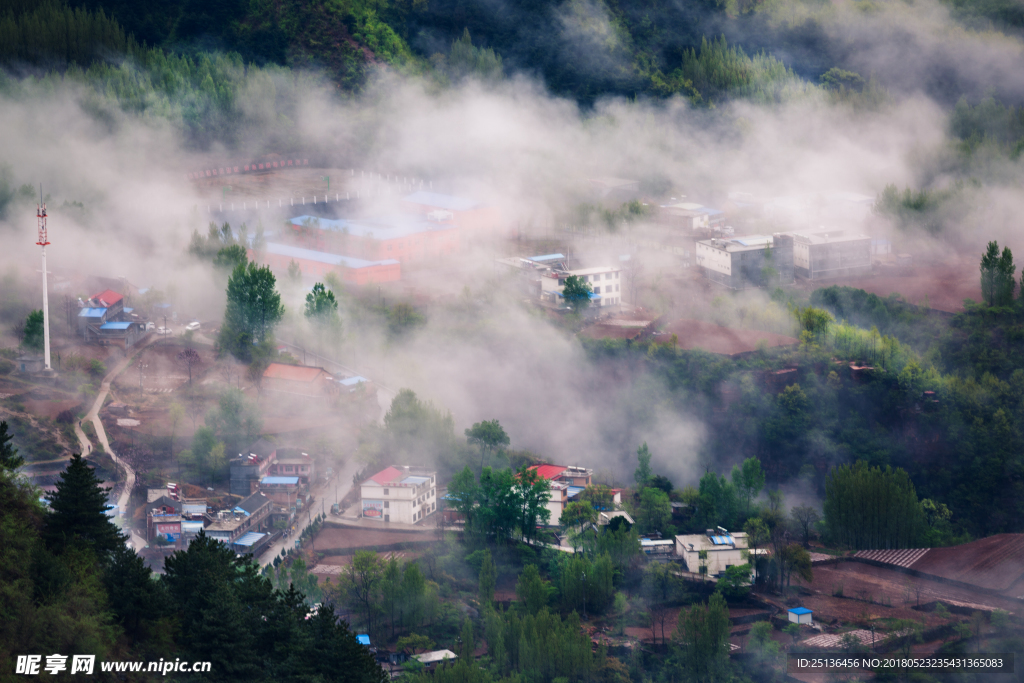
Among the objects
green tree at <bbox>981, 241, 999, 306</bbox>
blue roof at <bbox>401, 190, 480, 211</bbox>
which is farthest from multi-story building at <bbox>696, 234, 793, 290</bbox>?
blue roof at <bbox>401, 190, 480, 211</bbox>

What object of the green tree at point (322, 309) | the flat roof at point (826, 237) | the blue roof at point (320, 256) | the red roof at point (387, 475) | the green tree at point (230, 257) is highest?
the flat roof at point (826, 237)

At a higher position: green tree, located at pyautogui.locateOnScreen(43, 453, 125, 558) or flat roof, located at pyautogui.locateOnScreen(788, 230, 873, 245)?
green tree, located at pyautogui.locateOnScreen(43, 453, 125, 558)

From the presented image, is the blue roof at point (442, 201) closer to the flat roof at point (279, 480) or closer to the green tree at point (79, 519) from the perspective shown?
the flat roof at point (279, 480)

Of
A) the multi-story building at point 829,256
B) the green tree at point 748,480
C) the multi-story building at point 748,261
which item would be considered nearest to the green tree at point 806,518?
the green tree at point 748,480

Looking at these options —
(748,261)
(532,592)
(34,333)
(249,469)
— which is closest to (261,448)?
(249,469)

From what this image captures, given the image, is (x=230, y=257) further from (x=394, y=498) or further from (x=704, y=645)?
(x=704, y=645)

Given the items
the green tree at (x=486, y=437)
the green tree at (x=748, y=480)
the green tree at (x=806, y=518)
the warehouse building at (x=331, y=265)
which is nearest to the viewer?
the green tree at (x=806, y=518)

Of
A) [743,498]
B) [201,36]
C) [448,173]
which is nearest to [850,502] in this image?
[743,498]

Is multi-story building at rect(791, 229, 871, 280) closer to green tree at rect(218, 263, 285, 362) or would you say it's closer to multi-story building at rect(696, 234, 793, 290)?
multi-story building at rect(696, 234, 793, 290)
